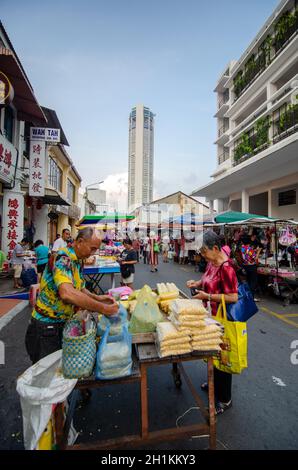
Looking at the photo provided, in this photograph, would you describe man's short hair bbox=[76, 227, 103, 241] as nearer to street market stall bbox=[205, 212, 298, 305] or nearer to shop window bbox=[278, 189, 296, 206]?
street market stall bbox=[205, 212, 298, 305]

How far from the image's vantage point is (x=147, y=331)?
85.6 inches

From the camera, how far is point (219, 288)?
2436 mm

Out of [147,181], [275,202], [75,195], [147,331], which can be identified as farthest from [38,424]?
[147,181]

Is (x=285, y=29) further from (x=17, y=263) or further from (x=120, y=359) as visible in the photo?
(x=120, y=359)

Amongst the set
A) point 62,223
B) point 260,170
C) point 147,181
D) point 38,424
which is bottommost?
point 38,424

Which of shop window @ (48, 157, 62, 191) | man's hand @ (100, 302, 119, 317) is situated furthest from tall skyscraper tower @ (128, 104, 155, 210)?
man's hand @ (100, 302, 119, 317)

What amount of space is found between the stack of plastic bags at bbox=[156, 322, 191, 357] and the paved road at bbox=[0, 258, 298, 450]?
0.93m

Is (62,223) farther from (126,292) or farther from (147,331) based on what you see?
(147,331)

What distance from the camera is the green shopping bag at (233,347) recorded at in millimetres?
2211

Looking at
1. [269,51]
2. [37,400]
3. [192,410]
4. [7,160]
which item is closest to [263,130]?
[269,51]

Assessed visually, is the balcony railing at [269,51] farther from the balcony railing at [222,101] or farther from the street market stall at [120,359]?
the street market stall at [120,359]

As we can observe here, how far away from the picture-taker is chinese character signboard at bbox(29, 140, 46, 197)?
10328mm

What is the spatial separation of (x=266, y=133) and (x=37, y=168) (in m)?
14.1
